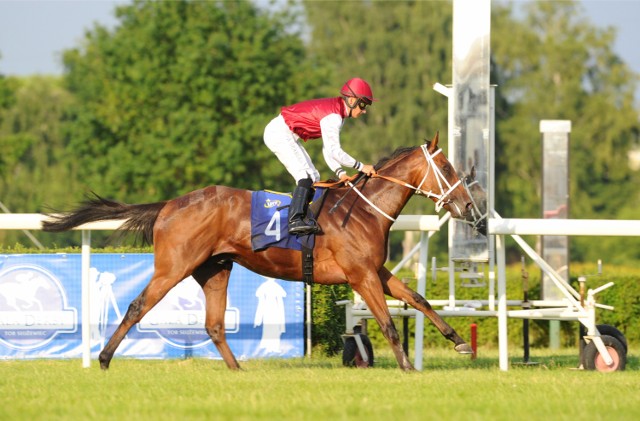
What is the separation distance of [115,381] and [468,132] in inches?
148

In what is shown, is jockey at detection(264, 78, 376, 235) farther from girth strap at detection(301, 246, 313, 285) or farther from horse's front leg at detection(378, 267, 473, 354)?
horse's front leg at detection(378, 267, 473, 354)

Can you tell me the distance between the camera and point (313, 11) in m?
48.9

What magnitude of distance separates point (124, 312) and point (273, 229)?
121 inches

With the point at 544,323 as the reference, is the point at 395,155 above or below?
above

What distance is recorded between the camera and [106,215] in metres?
8.95

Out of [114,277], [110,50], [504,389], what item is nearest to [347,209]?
[504,389]


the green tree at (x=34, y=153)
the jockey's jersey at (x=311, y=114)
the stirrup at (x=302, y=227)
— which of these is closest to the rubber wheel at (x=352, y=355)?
the stirrup at (x=302, y=227)

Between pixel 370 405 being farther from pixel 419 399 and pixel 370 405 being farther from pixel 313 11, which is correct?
pixel 313 11

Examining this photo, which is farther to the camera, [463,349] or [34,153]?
[34,153]

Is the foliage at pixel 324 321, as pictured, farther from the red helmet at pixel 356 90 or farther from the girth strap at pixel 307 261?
the red helmet at pixel 356 90

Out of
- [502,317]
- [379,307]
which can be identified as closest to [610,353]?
[502,317]

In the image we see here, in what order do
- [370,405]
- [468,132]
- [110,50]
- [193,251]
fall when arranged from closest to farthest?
[370,405] < [193,251] < [468,132] < [110,50]

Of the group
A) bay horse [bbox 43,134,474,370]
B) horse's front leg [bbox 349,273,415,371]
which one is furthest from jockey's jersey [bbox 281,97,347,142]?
horse's front leg [bbox 349,273,415,371]

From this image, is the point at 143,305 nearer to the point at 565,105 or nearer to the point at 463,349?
the point at 463,349
